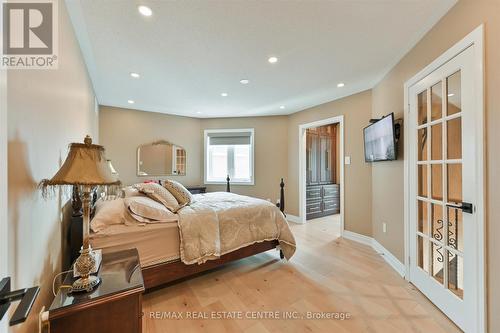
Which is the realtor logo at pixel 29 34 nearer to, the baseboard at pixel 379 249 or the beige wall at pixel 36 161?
the beige wall at pixel 36 161

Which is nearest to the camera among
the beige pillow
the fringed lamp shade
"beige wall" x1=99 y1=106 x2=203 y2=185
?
the fringed lamp shade

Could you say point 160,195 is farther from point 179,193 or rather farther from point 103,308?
point 103,308

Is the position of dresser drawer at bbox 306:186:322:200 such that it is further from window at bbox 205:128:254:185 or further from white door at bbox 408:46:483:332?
white door at bbox 408:46:483:332

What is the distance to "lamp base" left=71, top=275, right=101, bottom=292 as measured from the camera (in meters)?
1.08

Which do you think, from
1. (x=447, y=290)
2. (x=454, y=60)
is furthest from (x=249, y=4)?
(x=447, y=290)

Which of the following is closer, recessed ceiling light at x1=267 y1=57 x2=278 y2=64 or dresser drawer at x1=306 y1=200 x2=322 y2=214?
recessed ceiling light at x1=267 y1=57 x2=278 y2=64

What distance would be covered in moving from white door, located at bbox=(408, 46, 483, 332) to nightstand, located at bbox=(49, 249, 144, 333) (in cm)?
221

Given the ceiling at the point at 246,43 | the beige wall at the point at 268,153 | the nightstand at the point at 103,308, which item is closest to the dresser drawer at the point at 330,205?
the beige wall at the point at 268,153

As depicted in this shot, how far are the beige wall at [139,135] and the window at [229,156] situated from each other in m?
0.24

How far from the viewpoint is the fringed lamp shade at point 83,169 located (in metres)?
1.06

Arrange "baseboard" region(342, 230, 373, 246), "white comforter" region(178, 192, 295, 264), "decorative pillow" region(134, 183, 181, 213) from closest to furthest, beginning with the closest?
"white comforter" region(178, 192, 295, 264) → "decorative pillow" region(134, 183, 181, 213) → "baseboard" region(342, 230, 373, 246)

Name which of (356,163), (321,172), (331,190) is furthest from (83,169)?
(331,190)

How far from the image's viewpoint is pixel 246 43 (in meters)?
2.12

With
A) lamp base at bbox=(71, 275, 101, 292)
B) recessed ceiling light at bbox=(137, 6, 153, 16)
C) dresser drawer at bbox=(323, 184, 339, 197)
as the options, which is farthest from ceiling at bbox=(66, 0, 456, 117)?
dresser drawer at bbox=(323, 184, 339, 197)
